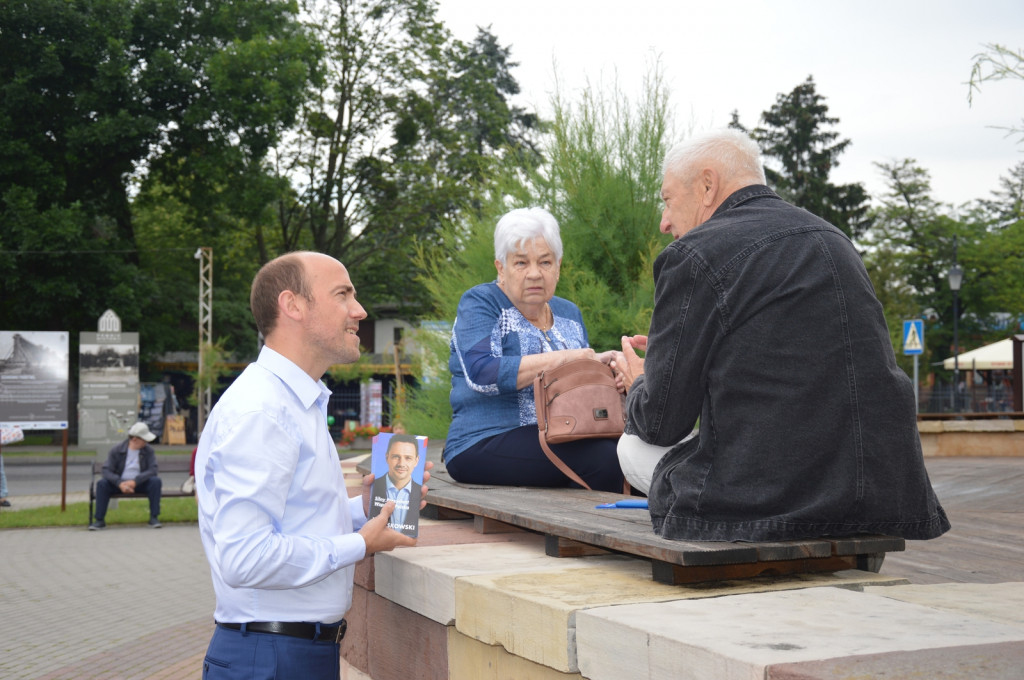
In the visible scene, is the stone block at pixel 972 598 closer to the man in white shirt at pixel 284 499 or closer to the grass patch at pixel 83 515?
the man in white shirt at pixel 284 499

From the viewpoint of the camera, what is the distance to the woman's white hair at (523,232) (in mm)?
4578

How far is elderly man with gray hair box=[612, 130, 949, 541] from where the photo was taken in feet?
8.31

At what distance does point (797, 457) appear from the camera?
8.29 feet

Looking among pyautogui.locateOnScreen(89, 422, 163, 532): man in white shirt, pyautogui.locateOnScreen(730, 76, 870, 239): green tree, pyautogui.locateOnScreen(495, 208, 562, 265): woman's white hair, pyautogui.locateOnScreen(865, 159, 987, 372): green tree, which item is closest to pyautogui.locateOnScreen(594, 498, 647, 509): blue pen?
pyautogui.locateOnScreen(495, 208, 562, 265): woman's white hair

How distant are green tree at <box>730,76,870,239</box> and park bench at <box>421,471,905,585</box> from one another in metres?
52.2

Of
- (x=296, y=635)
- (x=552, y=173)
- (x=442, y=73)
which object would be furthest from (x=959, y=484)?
(x=442, y=73)

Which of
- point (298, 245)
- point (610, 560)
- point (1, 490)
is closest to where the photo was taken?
point (610, 560)

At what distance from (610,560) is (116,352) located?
16.5 m

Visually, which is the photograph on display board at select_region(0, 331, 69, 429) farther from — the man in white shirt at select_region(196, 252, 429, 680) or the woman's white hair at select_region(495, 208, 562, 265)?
the man in white shirt at select_region(196, 252, 429, 680)

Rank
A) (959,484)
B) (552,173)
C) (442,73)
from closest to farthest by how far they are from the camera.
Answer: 1. (959,484)
2. (552,173)
3. (442,73)

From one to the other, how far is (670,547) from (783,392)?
1.55 feet

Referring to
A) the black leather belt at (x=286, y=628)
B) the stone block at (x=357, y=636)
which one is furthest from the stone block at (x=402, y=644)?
the black leather belt at (x=286, y=628)

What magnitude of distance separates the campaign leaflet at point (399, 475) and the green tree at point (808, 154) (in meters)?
52.6

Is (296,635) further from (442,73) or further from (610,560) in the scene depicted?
(442,73)
